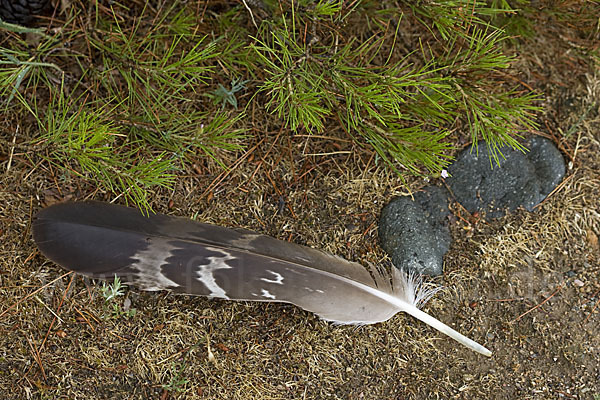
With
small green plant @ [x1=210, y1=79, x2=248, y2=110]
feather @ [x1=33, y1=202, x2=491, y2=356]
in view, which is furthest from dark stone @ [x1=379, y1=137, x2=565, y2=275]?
small green plant @ [x1=210, y1=79, x2=248, y2=110]

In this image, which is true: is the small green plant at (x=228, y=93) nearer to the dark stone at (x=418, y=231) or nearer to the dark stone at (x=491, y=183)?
the dark stone at (x=418, y=231)

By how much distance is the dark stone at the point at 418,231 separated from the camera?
238 centimetres

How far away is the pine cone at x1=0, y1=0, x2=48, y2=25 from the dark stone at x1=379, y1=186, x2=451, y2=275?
5.55ft

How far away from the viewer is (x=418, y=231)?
94.3 inches

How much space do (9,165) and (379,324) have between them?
1737 millimetres

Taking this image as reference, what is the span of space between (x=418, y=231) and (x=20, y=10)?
6.22 feet

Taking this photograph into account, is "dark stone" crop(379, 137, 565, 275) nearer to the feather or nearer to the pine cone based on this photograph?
the feather

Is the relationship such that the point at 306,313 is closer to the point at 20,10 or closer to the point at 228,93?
the point at 228,93

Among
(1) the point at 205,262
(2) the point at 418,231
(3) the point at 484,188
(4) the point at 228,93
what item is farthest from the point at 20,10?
(3) the point at 484,188

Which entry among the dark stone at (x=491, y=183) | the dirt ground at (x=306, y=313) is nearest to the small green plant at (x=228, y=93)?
the dirt ground at (x=306, y=313)

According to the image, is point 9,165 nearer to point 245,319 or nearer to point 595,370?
point 245,319

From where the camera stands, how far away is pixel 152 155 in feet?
7.81

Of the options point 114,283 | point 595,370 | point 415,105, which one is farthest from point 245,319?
point 595,370

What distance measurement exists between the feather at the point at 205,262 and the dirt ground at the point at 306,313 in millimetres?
145
